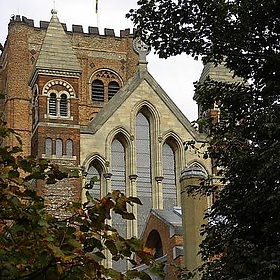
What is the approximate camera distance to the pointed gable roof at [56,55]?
3216 centimetres

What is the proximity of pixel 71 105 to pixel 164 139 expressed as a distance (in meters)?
4.24

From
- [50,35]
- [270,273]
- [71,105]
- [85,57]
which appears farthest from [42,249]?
[85,57]

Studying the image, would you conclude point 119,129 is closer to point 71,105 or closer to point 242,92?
point 71,105

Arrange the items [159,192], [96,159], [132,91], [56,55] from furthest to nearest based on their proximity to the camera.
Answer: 1. [132,91]
2. [56,55]
3. [159,192]
4. [96,159]

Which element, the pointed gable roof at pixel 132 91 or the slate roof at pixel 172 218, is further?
the pointed gable roof at pixel 132 91

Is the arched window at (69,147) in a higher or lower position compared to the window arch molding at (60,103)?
lower

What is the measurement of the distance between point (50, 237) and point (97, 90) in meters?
53.2

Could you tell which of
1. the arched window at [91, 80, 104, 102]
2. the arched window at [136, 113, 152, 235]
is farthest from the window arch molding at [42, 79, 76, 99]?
the arched window at [91, 80, 104, 102]

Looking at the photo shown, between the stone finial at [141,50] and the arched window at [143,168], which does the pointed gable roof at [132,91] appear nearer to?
the stone finial at [141,50]

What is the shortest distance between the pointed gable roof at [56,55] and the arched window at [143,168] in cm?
369

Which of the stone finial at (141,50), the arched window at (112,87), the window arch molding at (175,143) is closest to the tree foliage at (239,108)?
the window arch molding at (175,143)

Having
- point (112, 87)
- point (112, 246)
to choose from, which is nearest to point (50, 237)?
point (112, 246)

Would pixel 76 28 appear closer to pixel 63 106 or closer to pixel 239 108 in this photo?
pixel 63 106

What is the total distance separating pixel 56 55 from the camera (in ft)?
107
